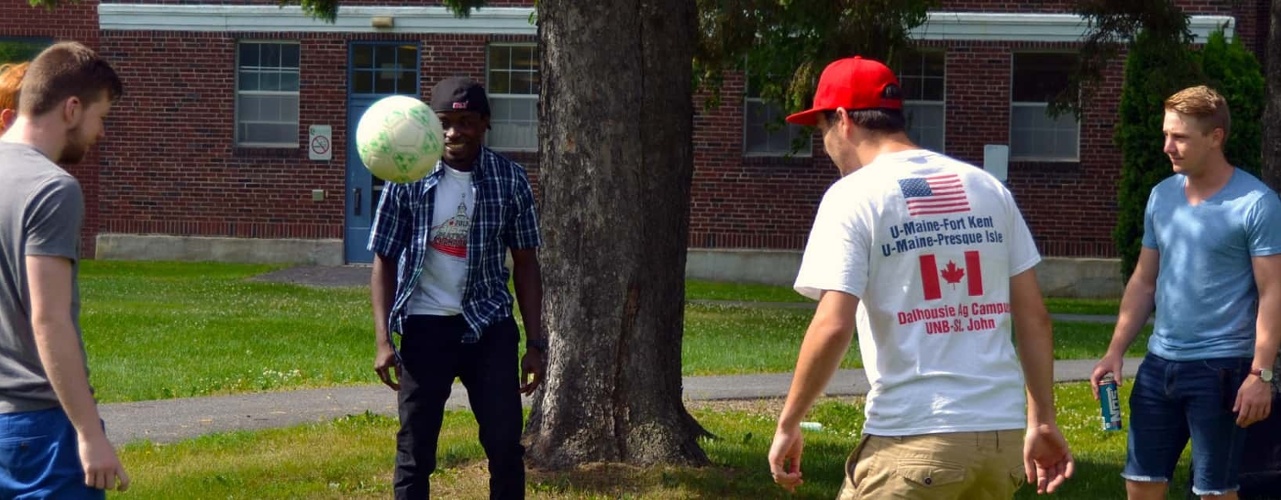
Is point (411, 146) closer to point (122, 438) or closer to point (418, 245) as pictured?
point (418, 245)

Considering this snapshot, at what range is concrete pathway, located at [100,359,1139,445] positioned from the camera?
952 cm

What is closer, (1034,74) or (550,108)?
(550,108)

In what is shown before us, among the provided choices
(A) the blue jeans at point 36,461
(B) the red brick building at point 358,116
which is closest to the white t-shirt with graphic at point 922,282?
(A) the blue jeans at point 36,461

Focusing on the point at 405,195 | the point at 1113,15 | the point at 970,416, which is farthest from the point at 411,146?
the point at 1113,15

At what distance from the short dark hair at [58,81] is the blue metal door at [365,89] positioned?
806 inches

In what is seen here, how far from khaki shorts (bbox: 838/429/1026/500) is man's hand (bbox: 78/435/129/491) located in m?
1.81

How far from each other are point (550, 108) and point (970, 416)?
3.82 m

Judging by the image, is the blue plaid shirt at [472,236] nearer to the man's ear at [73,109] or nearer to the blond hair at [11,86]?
the blond hair at [11,86]

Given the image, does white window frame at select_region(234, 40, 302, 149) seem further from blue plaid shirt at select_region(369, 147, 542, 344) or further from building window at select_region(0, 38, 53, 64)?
blue plaid shirt at select_region(369, 147, 542, 344)

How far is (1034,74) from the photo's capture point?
23484 millimetres

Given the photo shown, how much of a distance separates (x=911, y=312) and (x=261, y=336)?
458 inches

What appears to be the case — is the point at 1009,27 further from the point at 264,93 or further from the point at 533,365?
the point at 533,365

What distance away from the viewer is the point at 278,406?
10.4 m

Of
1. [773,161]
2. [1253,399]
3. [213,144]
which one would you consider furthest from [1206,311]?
[213,144]
